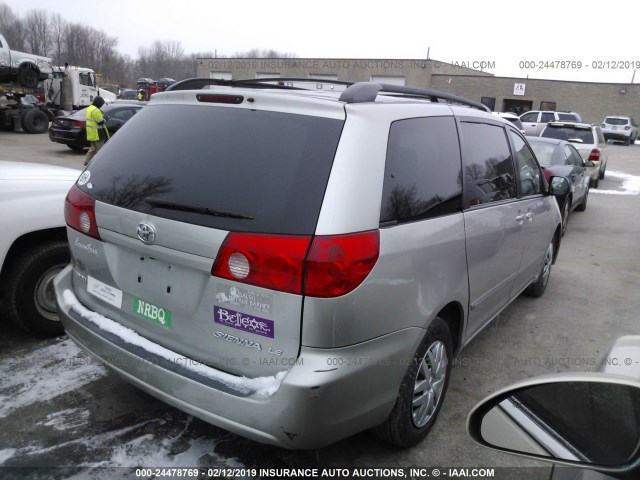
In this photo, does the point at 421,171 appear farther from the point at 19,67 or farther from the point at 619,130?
the point at 619,130

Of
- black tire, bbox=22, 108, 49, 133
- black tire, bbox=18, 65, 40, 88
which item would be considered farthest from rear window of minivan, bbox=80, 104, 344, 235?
black tire, bbox=18, 65, 40, 88

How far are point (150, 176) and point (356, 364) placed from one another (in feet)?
4.28

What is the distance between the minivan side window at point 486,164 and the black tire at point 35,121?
2248cm

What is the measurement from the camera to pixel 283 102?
224 centimetres

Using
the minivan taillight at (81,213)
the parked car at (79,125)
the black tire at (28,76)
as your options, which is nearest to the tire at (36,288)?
the minivan taillight at (81,213)

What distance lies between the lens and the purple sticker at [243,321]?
78.4 inches

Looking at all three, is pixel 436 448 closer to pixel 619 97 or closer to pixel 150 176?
pixel 150 176

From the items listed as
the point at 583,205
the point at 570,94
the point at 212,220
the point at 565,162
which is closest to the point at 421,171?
the point at 212,220

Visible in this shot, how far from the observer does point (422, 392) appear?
265 centimetres

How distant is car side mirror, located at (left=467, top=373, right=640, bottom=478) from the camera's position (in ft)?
3.97

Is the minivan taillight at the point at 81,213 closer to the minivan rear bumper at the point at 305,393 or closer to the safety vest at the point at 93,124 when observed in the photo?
the minivan rear bumper at the point at 305,393

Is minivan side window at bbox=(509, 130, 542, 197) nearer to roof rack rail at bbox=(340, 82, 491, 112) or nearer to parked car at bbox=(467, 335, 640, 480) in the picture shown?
roof rack rail at bbox=(340, 82, 491, 112)

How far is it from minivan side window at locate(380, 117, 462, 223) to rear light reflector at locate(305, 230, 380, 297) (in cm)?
24

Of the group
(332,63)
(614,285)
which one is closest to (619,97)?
(332,63)
